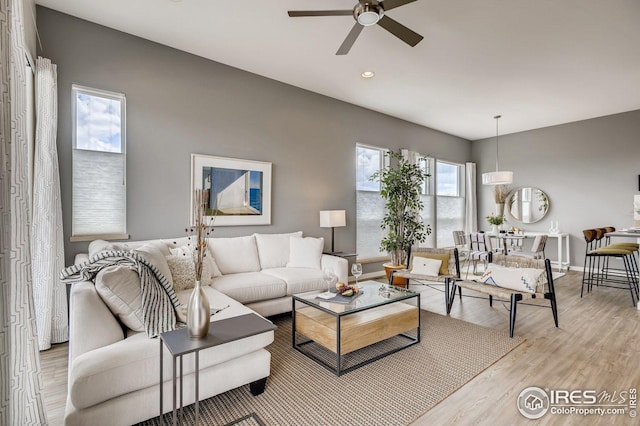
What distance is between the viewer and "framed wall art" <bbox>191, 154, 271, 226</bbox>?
389 centimetres

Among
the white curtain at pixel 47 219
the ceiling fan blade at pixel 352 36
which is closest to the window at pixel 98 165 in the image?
the white curtain at pixel 47 219

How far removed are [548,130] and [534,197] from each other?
143cm

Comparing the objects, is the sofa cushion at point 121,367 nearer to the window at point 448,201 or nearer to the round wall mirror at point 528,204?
the window at point 448,201

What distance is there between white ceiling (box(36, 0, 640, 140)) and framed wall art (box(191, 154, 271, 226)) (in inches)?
49.8

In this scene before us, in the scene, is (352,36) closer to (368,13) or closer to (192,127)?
(368,13)

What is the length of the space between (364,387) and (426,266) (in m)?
2.18

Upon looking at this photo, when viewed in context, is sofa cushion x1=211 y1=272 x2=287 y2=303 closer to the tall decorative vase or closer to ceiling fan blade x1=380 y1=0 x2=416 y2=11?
the tall decorative vase

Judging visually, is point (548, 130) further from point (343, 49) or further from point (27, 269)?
point (27, 269)

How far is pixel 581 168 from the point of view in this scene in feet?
21.0

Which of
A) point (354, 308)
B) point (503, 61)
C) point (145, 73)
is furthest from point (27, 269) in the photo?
point (503, 61)

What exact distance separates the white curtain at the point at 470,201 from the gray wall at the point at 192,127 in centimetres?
353

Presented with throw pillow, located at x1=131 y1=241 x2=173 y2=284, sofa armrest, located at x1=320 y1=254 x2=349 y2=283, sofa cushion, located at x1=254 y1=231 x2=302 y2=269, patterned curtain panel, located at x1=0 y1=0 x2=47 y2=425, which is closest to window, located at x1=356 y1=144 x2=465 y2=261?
sofa armrest, located at x1=320 y1=254 x2=349 y2=283

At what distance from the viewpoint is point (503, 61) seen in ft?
12.7

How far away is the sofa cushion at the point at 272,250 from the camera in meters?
4.00
